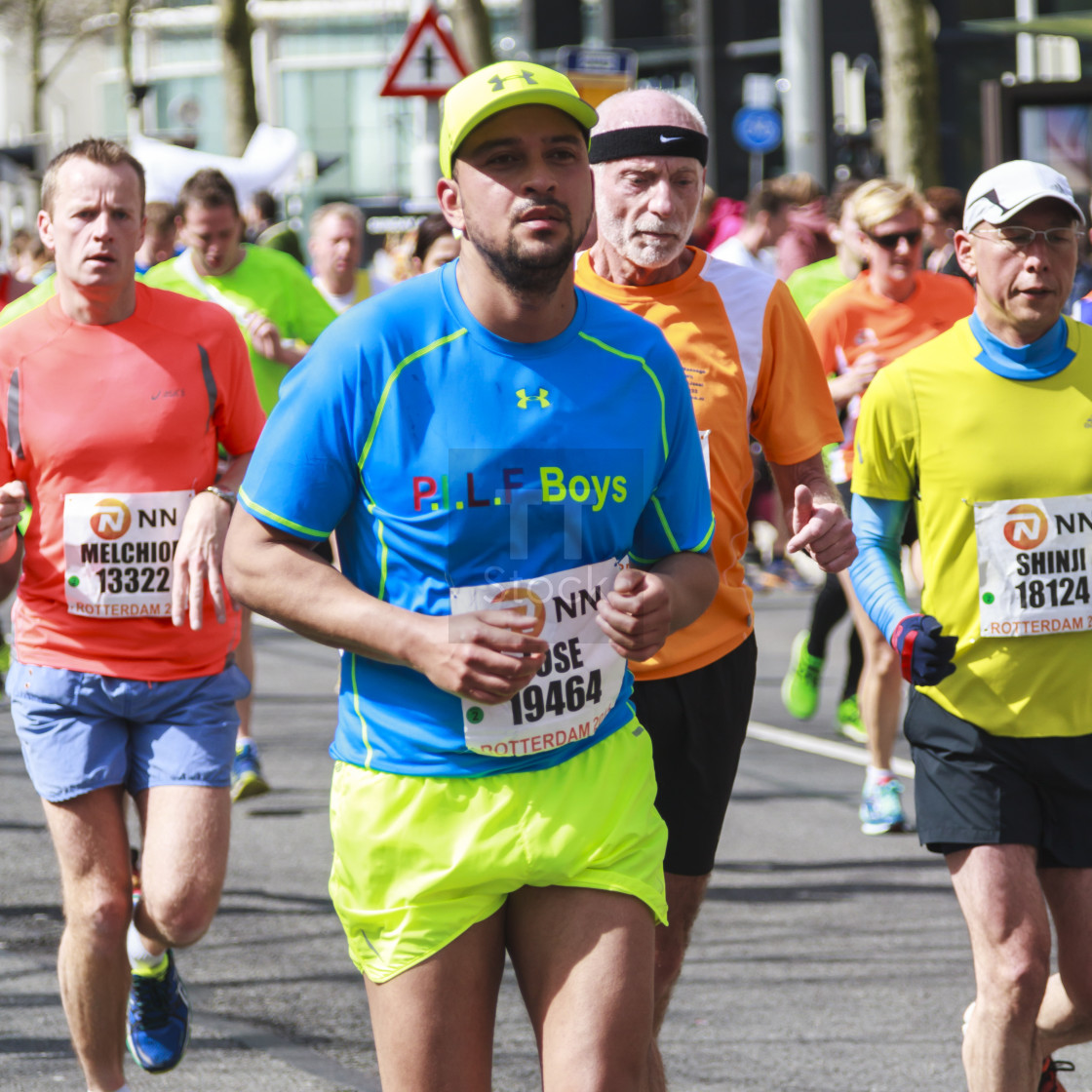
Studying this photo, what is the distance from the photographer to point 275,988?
5586 mm

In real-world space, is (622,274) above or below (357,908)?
above

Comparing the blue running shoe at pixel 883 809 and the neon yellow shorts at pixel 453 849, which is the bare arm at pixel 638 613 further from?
the blue running shoe at pixel 883 809

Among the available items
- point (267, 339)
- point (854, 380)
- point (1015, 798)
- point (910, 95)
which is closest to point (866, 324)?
point (854, 380)

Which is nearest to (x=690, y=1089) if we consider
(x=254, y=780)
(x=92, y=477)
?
(x=92, y=477)

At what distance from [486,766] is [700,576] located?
0.52m

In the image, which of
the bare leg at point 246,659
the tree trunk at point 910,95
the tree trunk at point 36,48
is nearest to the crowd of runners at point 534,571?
the bare leg at point 246,659

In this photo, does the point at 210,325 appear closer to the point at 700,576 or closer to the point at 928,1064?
the point at 700,576

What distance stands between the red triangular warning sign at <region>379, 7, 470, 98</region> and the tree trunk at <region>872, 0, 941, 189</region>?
18.6 feet

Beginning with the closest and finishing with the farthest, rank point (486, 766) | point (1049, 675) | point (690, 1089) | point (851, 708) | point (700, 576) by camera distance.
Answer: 1. point (486, 766)
2. point (700, 576)
3. point (1049, 675)
4. point (690, 1089)
5. point (851, 708)

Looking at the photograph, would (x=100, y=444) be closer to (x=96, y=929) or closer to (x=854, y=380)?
(x=96, y=929)

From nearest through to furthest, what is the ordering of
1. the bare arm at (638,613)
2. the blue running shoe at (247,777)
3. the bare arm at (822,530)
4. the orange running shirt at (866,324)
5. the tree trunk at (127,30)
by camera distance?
the bare arm at (638,613) → the bare arm at (822,530) → the blue running shoe at (247,777) → the orange running shirt at (866,324) → the tree trunk at (127,30)

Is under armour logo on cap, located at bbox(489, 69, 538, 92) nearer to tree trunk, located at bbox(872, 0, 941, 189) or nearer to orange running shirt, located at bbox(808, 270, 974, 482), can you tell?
orange running shirt, located at bbox(808, 270, 974, 482)

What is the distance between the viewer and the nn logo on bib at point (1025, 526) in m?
4.26

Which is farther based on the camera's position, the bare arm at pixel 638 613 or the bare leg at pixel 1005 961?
the bare leg at pixel 1005 961
